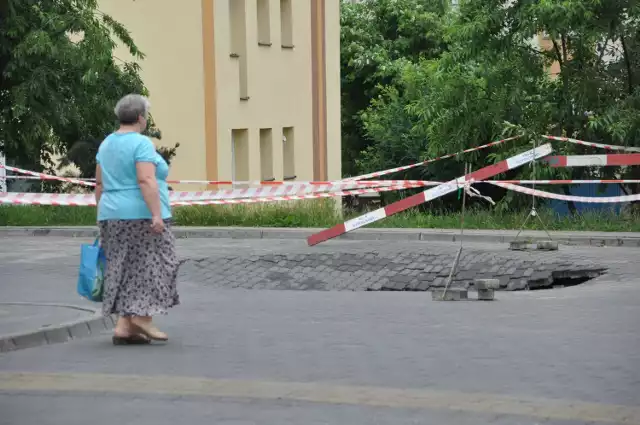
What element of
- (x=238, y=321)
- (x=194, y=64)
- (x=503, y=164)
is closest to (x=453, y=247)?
(x=503, y=164)

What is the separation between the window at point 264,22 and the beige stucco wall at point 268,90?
25 cm

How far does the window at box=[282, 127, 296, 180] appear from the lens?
1677 inches

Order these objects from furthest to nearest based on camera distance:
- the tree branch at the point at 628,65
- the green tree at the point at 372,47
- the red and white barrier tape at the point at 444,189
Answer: the green tree at the point at 372,47, the tree branch at the point at 628,65, the red and white barrier tape at the point at 444,189

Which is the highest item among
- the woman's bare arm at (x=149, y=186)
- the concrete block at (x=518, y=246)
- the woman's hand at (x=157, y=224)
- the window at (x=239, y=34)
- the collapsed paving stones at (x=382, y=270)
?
the window at (x=239, y=34)

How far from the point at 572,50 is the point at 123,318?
780 inches

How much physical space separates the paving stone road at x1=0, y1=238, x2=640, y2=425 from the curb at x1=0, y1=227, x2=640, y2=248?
699 cm

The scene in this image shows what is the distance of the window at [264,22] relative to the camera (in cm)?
3972

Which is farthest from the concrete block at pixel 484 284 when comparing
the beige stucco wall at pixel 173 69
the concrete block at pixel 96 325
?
the beige stucco wall at pixel 173 69

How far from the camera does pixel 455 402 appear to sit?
8195mm

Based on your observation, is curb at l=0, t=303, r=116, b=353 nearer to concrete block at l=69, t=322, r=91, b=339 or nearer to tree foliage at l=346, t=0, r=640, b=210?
concrete block at l=69, t=322, r=91, b=339

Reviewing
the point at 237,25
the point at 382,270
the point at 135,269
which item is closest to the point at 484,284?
the point at 382,270

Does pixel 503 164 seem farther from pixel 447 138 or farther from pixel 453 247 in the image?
pixel 447 138

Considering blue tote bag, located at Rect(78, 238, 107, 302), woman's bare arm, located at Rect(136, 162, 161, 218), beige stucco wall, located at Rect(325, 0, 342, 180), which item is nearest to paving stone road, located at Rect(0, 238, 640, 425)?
blue tote bag, located at Rect(78, 238, 107, 302)

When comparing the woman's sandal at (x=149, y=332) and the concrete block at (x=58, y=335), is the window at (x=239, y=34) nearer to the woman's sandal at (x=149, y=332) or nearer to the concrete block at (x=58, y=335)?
the concrete block at (x=58, y=335)
